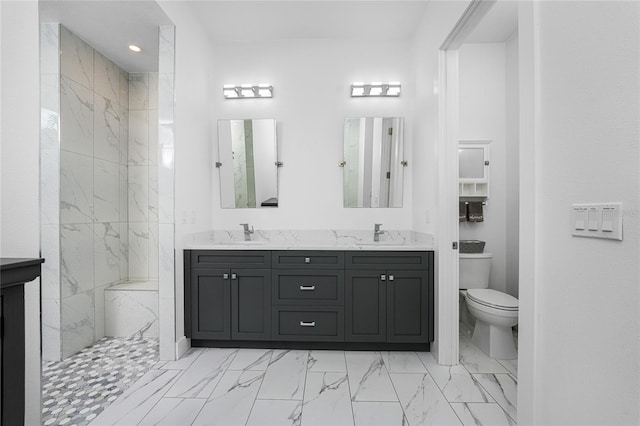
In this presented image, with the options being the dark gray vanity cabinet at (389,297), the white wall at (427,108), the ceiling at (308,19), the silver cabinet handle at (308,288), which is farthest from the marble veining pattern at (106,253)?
the white wall at (427,108)

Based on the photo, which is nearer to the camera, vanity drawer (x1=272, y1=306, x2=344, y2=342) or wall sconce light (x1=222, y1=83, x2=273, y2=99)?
vanity drawer (x1=272, y1=306, x2=344, y2=342)

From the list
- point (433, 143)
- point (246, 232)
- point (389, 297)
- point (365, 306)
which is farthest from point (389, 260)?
point (246, 232)

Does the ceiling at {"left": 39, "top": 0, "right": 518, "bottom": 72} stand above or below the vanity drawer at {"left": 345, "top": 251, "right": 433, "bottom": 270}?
above

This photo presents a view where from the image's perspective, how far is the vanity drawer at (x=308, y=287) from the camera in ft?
7.90

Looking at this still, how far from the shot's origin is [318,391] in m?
1.85

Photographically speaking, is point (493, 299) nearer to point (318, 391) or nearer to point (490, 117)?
point (318, 391)

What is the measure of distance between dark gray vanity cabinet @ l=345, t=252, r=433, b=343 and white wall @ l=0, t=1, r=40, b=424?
185cm

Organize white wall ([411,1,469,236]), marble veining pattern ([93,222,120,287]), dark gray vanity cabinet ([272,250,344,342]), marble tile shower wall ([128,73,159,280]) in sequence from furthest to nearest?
marble tile shower wall ([128,73,159,280])
marble veining pattern ([93,222,120,287])
dark gray vanity cabinet ([272,250,344,342])
white wall ([411,1,469,236])

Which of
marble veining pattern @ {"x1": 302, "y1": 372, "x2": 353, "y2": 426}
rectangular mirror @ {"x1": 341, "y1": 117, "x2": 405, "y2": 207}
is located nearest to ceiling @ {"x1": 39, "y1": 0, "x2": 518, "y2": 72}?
rectangular mirror @ {"x1": 341, "y1": 117, "x2": 405, "y2": 207}

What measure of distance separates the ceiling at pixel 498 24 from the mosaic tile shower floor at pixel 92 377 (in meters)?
3.70

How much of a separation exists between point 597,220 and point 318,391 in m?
1.69

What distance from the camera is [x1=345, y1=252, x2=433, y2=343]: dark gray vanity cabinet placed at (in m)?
2.36

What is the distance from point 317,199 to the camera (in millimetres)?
2967

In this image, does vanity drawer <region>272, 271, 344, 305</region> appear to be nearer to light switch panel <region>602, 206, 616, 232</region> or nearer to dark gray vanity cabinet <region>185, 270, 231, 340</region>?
dark gray vanity cabinet <region>185, 270, 231, 340</region>
